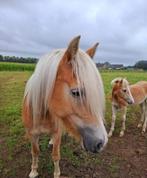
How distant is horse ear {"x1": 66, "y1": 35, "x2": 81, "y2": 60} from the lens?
2.75 meters

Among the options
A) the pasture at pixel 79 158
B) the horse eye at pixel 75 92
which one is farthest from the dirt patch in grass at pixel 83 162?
the horse eye at pixel 75 92

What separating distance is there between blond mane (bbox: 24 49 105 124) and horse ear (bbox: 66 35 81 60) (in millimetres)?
47

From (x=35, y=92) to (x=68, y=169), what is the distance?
1.67 meters

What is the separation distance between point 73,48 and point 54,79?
368 mm

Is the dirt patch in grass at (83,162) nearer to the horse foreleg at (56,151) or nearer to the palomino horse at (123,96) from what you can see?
the horse foreleg at (56,151)

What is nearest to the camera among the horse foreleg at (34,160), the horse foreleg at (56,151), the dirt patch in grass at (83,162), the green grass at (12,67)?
the horse foreleg at (56,151)

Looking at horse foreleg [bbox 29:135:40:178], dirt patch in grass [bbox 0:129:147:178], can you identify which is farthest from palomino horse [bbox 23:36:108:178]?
dirt patch in grass [bbox 0:129:147:178]

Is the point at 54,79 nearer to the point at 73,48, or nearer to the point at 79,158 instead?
the point at 73,48

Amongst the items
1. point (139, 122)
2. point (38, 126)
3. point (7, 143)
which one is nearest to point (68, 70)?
point (38, 126)

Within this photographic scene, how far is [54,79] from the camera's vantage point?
300cm

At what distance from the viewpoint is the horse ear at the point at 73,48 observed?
2747 millimetres

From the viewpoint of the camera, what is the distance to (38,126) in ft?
12.4

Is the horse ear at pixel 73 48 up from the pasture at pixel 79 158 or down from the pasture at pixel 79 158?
up

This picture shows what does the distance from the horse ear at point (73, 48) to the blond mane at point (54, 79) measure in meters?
0.05
